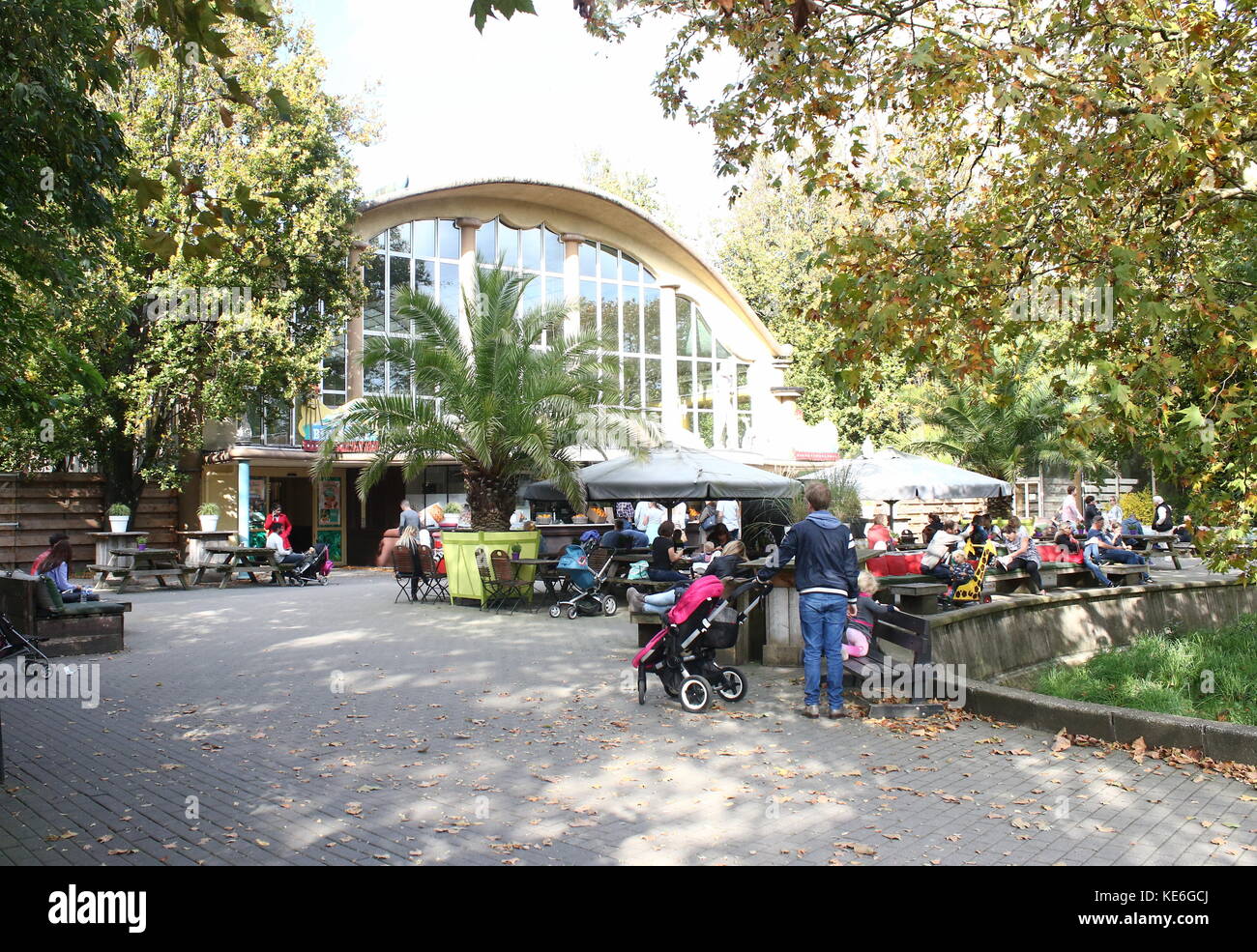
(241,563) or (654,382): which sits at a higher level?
(654,382)

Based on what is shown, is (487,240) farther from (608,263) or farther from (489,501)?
(489,501)

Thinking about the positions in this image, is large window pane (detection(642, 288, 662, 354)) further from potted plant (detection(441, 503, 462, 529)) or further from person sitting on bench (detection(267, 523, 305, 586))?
person sitting on bench (detection(267, 523, 305, 586))

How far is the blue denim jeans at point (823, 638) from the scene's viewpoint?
23.5ft

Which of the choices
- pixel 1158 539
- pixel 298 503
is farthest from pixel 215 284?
pixel 1158 539

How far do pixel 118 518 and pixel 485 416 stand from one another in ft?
32.7

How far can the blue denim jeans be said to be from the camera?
715 centimetres

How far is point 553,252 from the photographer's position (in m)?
31.2

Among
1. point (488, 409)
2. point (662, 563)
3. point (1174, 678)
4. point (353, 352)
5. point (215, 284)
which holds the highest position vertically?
point (215, 284)

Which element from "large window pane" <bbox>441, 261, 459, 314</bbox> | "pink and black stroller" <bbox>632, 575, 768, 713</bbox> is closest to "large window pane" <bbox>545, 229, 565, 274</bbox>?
"large window pane" <bbox>441, 261, 459, 314</bbox>

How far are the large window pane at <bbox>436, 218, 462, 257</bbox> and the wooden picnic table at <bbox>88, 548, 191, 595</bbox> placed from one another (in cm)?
1311

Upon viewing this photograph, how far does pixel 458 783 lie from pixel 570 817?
3.13ft

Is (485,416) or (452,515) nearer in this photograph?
(485,416)

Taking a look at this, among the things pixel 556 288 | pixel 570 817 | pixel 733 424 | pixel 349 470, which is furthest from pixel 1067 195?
pixel 733 424
